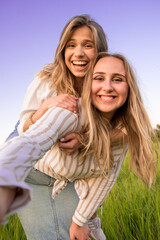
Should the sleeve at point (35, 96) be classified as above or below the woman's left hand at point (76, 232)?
above

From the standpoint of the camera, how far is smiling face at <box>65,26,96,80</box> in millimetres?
2148

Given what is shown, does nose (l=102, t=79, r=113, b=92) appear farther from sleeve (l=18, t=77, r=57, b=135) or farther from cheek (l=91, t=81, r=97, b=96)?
sleeve (l=18, t=77, r=57, b=135)

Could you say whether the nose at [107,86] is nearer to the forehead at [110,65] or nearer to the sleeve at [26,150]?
the forehead at [110,65]

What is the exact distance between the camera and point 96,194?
1.96 m

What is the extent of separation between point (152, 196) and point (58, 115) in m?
1.85

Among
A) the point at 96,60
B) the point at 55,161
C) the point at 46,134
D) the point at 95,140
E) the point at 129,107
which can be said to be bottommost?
the point at 55,161

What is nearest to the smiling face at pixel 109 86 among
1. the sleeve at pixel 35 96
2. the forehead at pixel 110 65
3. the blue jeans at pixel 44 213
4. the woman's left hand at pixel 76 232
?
the forehead at pixel 110 65

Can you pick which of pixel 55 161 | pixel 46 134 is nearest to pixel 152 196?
pixel 55 161

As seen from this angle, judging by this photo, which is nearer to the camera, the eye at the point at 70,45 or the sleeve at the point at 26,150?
the sleeve at the point at 26,150

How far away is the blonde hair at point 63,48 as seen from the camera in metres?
2.09

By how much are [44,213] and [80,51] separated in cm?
133

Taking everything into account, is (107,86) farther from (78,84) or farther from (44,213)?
(44,213)

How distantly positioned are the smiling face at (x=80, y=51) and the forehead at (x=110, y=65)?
1.09 ft

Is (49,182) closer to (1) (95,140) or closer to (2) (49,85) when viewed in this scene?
(1) (95,140)
